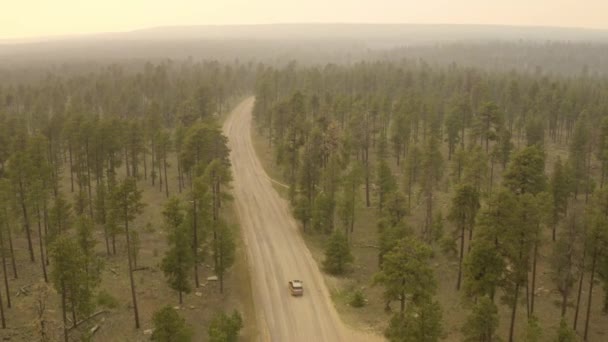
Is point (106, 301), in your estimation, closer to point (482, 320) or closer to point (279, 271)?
point (279, 271)

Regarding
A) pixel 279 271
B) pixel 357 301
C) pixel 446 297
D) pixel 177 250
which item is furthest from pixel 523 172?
pixel 177 250

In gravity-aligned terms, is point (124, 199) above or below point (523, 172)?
below

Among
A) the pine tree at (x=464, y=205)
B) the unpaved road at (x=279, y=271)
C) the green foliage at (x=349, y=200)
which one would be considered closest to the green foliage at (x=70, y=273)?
the unpaved road at (x=279, y=271)

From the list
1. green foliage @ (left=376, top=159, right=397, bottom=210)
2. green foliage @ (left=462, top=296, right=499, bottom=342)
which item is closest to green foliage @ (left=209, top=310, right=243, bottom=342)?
green foliage @ (left=462, top=296, right=499, bottom=342)

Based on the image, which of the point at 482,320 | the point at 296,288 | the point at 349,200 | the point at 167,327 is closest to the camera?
the point at 167,327

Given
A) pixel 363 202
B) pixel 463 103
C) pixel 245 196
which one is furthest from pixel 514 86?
pixel 245 196

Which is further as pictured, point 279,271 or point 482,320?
point 279,271
